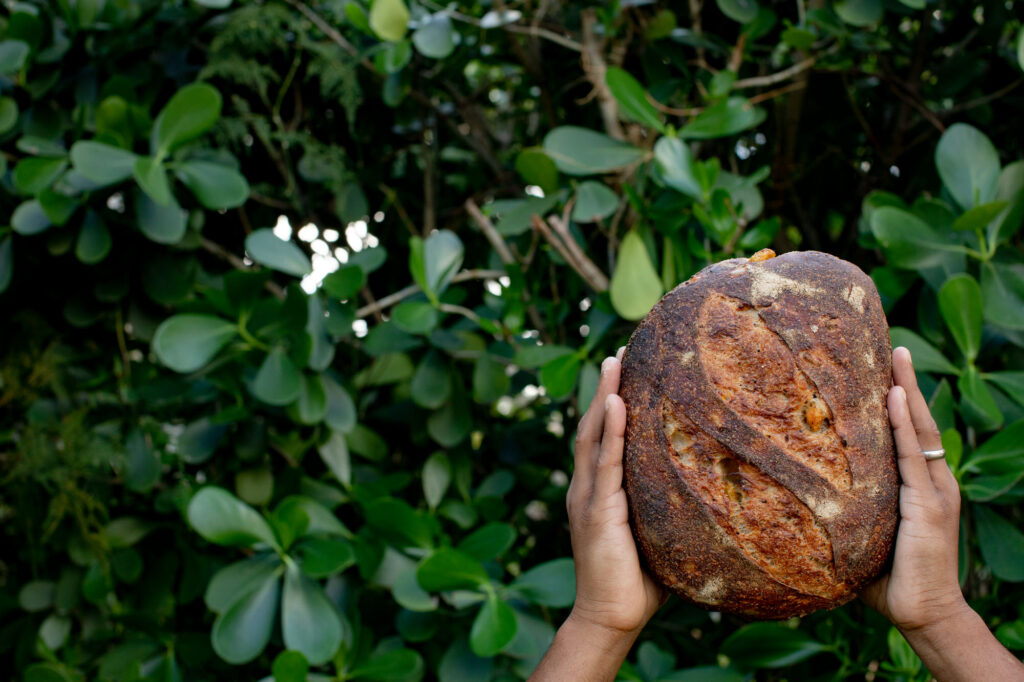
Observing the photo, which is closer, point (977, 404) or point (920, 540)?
point (920, 540)

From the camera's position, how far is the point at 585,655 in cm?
97

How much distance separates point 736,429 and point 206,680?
1361 millimetres

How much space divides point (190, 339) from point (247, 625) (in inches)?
21.2

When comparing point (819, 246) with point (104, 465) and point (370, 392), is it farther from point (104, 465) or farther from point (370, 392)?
point (104, 465)

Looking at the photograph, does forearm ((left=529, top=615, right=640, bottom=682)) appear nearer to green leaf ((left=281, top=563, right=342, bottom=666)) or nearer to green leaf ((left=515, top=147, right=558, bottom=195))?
green leaf ((left=281, top=563, right=342, bottom=666))

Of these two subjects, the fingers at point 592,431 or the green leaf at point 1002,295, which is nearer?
the fingers at point 592,431

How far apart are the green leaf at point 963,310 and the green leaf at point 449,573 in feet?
2.93

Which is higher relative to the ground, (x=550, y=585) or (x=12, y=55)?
(x=12, y=55)

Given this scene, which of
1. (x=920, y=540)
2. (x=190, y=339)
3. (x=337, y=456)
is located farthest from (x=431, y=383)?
(x=920, y=540)

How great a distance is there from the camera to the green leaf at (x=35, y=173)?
1.55 metres

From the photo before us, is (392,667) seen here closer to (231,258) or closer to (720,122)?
(231,258)

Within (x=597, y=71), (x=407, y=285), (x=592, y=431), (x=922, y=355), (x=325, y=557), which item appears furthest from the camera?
(x=407, y=285)

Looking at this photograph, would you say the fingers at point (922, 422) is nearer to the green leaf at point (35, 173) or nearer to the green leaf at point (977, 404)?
the green leaf at point (977, 404)

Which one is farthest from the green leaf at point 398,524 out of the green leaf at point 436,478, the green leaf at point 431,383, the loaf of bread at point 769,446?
the loaf of bread at point 769,446
